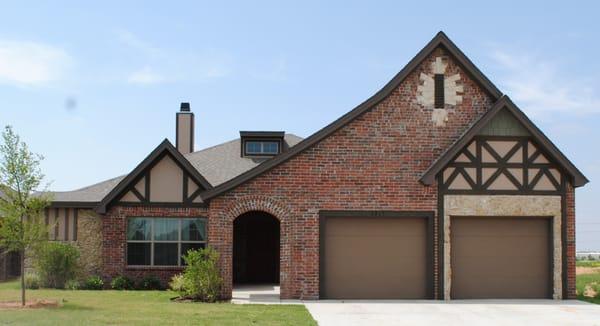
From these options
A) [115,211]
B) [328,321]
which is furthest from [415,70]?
[115,211]

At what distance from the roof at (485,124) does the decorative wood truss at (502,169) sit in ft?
0.99

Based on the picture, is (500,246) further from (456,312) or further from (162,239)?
(162,239)

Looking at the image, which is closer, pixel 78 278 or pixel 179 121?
pixel 78 278

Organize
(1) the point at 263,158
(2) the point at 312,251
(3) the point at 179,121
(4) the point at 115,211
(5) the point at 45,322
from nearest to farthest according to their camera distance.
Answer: (5) the point at 45,322 → (2) the point at 312,251 → (4) the point at 115,211 → (1) the point at 263,158 → (3) the point at 179,121

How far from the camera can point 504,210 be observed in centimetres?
2125

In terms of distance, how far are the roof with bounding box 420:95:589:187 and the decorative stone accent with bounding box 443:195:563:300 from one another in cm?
81

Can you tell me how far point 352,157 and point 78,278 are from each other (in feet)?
35.1

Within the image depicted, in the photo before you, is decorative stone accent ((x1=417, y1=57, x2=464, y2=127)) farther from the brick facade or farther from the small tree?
the small tree

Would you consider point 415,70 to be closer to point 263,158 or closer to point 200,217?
point 200,217

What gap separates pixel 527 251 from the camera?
2170 cm

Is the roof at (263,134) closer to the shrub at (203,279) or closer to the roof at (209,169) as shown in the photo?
the roof at (209,169)

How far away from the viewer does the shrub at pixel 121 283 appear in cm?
2519

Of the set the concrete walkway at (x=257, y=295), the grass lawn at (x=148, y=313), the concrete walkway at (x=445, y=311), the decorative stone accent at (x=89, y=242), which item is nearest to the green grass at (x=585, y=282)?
the concrete walkway at (x=445, y=311)

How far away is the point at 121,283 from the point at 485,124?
41.2ft
